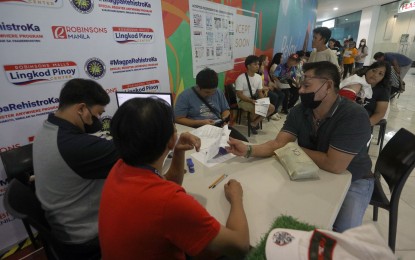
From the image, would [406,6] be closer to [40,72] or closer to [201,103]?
[201,103]

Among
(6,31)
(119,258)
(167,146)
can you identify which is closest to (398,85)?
(167,146)

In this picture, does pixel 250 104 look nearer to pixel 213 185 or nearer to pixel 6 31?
pixel 213 185

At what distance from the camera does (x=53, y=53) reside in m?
1.80

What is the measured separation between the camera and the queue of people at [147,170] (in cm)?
68

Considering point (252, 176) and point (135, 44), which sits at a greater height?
point (135, 44)

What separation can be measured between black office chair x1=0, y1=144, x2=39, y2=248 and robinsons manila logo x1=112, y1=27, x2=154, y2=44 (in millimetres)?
1299

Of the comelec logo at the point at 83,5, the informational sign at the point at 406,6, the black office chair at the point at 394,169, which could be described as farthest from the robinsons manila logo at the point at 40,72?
the informational sign at the point at 406,6

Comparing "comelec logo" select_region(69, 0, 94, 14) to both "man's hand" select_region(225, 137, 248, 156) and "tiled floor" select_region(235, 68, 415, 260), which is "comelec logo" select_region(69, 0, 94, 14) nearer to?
"man's hand" select_region(225, 137, 248, 156)

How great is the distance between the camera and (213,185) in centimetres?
120

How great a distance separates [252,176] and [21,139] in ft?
5.90

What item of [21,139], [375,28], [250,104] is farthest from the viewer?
[375,28]

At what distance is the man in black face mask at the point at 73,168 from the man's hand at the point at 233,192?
1.94ft

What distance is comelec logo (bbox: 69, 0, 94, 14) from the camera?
1860 mm

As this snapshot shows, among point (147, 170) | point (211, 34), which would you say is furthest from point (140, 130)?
point (211, 34)
